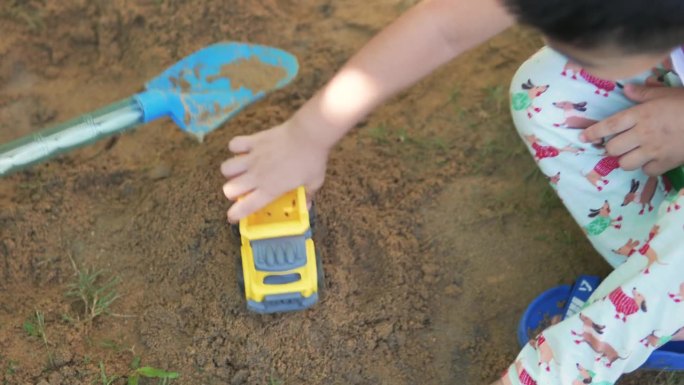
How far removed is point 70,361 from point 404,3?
1055mm

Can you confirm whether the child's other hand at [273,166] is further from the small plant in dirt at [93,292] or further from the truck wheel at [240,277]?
the small plant in dirt at [93,292]

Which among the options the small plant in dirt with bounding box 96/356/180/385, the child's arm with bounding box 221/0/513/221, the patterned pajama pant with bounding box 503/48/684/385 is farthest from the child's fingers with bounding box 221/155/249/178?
the patterned pajama pant with bounding box 503/48/684/385

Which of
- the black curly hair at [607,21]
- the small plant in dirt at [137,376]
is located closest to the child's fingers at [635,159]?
the black curly hair at [607,21]

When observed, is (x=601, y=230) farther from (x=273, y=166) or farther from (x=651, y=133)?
(x=273, y=166)

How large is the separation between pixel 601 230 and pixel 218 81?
2.50 feet

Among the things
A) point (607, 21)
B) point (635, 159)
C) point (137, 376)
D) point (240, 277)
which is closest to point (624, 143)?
point (635, 159)

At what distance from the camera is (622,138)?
4.40 ft

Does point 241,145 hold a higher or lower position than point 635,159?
higher

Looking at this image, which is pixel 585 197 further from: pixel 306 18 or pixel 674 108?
pixel 306 18

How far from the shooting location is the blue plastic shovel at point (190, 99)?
55.4 inches

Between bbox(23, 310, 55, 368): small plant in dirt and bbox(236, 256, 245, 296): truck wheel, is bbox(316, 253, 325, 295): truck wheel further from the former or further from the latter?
bbox(23, 310, 55, 368): small plant in dirt

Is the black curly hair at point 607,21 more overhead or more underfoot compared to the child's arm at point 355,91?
more overhead

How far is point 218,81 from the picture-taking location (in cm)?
164

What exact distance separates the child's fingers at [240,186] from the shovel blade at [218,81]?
32 cm
